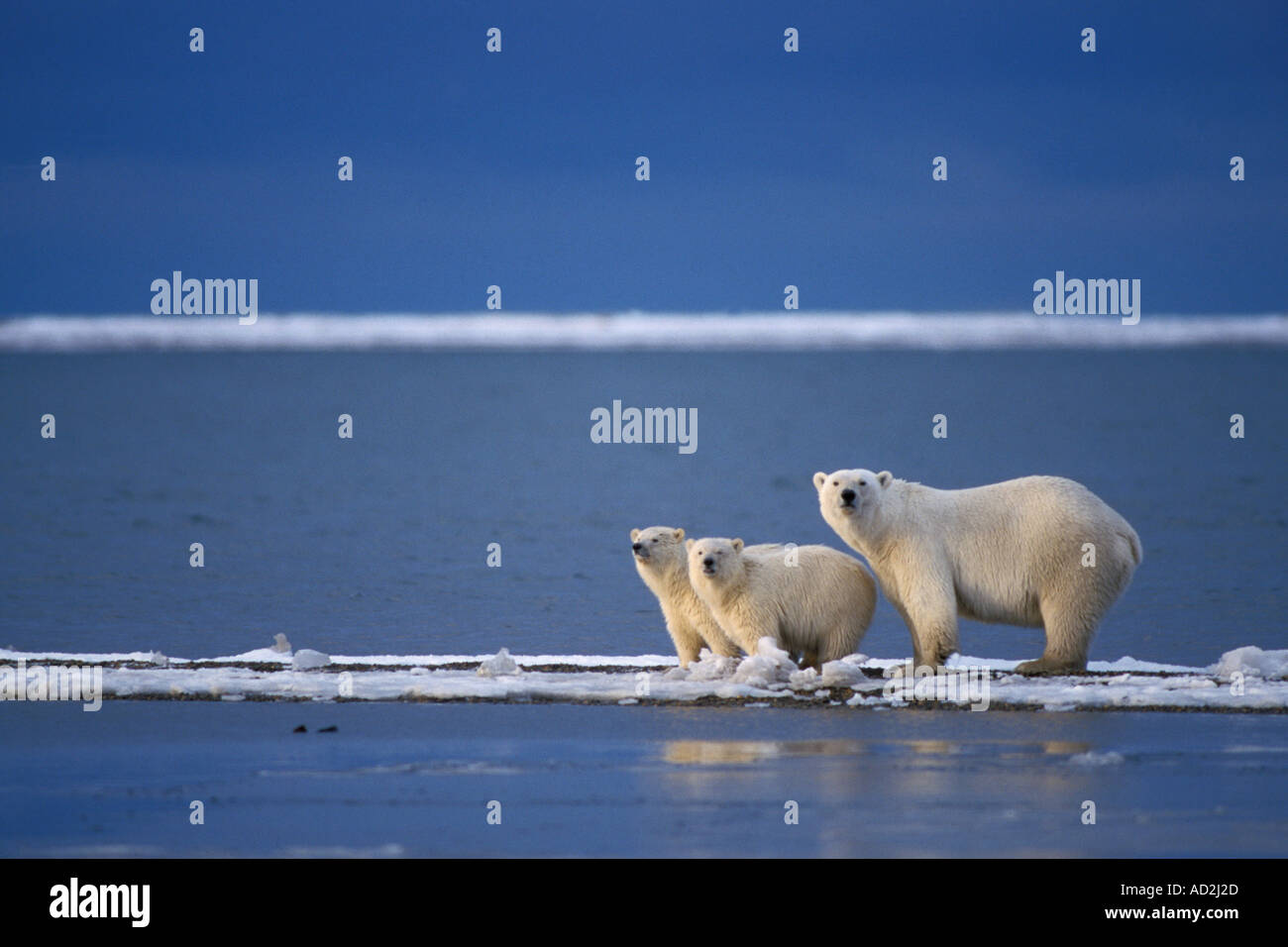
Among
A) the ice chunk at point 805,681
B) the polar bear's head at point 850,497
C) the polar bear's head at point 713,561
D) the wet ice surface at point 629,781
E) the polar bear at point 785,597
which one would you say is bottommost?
the wet ice surface at point 629,781

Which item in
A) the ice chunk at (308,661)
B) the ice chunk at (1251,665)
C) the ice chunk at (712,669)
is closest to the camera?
the ice chunk at (712,669)

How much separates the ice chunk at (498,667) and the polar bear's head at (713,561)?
→ 124cm

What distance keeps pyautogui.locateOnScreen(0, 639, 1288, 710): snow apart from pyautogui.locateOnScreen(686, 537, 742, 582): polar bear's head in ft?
1.69

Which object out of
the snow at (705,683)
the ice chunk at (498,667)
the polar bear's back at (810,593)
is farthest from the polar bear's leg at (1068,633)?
the ice chunk at (498,667)

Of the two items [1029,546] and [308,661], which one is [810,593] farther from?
[308,661]

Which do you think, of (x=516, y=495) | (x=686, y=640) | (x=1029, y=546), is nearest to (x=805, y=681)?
(x=686, y=640)

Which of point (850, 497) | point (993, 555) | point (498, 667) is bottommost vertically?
point (498, 667)

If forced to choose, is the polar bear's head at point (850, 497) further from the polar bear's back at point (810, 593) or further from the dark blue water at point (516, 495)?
the dark blue water at point (516, 495)

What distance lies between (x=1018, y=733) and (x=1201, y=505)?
60.2ft

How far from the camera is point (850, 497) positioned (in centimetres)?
1207

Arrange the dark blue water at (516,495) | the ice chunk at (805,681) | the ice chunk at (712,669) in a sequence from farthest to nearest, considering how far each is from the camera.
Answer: the dark blue water at (516,495) → the ice chunk at (712,669) → the ice chunk at (805,681)

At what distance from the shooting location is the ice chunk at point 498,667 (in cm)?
1223

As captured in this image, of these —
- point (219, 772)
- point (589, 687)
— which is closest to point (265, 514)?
point (589, 687)

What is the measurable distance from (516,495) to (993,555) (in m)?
20.2
